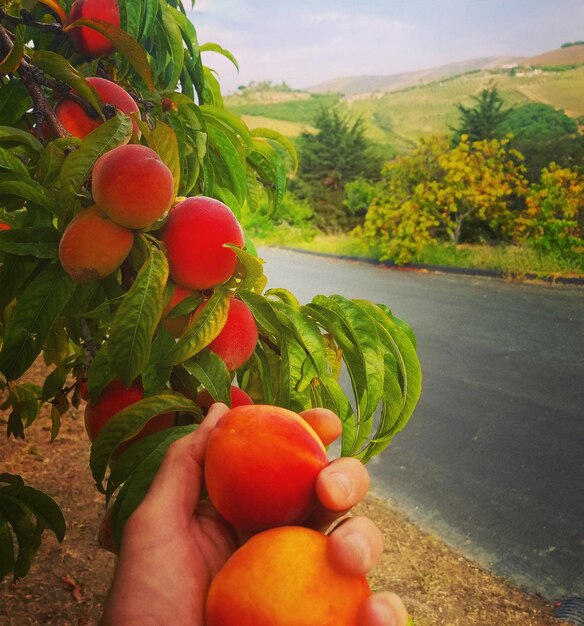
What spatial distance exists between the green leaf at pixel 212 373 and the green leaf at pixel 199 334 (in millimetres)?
25

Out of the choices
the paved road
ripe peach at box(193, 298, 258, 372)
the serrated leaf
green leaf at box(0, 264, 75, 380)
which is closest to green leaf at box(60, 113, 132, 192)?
green leaf at box(0, 264, 75, 380)

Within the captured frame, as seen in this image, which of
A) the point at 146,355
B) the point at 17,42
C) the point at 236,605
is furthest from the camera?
the point at 17,42

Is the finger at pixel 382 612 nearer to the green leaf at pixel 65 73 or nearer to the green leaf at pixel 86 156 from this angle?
the green leaf at pixel 86 156

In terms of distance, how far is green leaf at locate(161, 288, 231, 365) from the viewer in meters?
0.68

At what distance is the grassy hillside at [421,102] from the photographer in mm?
29844

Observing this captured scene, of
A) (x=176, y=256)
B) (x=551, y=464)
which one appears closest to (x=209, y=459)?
(x=176, y=256)

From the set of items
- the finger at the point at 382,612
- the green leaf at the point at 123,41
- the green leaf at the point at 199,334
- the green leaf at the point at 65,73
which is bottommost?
the finger at the point at 382,612

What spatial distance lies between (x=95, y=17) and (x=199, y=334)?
689mm

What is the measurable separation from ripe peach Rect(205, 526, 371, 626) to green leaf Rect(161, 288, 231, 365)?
0.77ft

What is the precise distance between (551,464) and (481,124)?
534 inches

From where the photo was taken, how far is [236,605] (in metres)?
0.53

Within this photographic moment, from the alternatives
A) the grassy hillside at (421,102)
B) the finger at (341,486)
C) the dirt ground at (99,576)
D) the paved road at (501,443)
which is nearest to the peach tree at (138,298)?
the finger at (341,486)

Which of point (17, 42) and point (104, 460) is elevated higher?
point (17, 42)

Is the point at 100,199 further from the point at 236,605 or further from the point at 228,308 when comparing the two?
the point at 236,605
